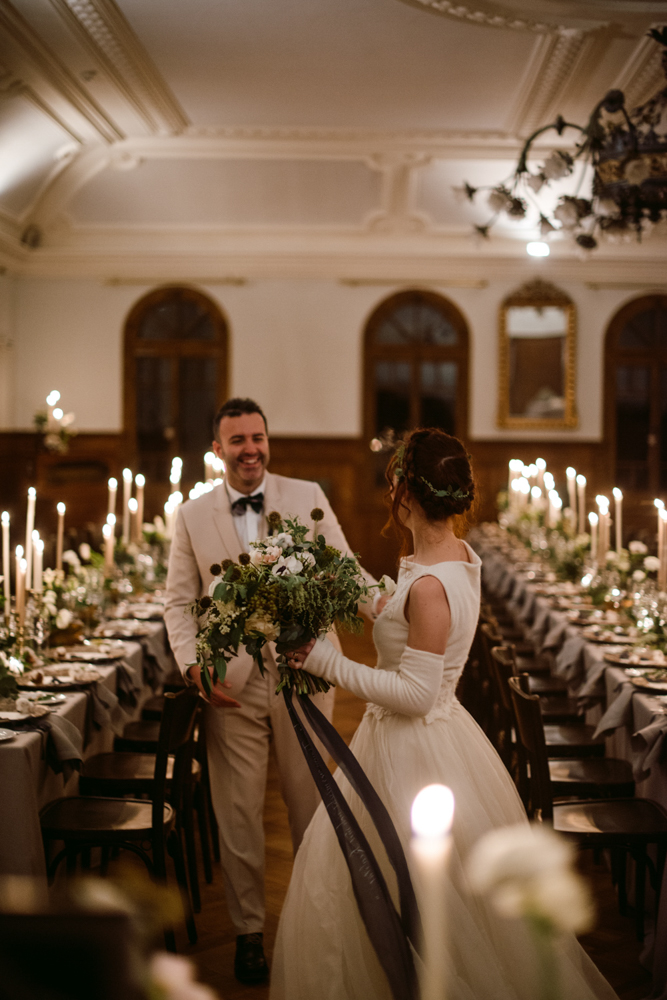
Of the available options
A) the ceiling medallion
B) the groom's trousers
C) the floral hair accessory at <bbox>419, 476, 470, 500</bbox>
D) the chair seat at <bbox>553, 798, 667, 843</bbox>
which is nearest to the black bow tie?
the groom's trousers

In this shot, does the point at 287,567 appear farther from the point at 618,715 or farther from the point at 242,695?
the point at 618,715

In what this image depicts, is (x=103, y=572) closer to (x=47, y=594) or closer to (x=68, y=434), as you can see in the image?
(x=47, y=594)

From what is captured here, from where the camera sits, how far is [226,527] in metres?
3.25

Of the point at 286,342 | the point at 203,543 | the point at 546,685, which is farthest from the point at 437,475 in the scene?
the point at 286,342

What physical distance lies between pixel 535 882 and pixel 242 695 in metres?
2.38

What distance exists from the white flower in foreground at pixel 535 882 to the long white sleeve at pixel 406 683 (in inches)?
58.2

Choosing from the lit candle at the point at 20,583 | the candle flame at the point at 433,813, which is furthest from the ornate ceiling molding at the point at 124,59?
the candle flame at the point at 433,813

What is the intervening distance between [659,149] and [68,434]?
8.68 metres

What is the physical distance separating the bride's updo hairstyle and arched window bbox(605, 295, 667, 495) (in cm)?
1064

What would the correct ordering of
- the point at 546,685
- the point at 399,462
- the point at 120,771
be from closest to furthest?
1. the point at 399,462
2. the point at 120,771
3. the point at 546,685

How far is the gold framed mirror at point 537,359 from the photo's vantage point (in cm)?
1245

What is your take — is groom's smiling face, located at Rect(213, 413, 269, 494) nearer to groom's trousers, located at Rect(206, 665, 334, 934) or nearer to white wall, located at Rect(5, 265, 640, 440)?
groom's trousers, located at Rect(206, 665, 334, 934)

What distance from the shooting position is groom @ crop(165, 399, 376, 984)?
3.08 m

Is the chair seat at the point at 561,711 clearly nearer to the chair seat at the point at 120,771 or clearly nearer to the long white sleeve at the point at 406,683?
the chair seat at the point at 120,771
